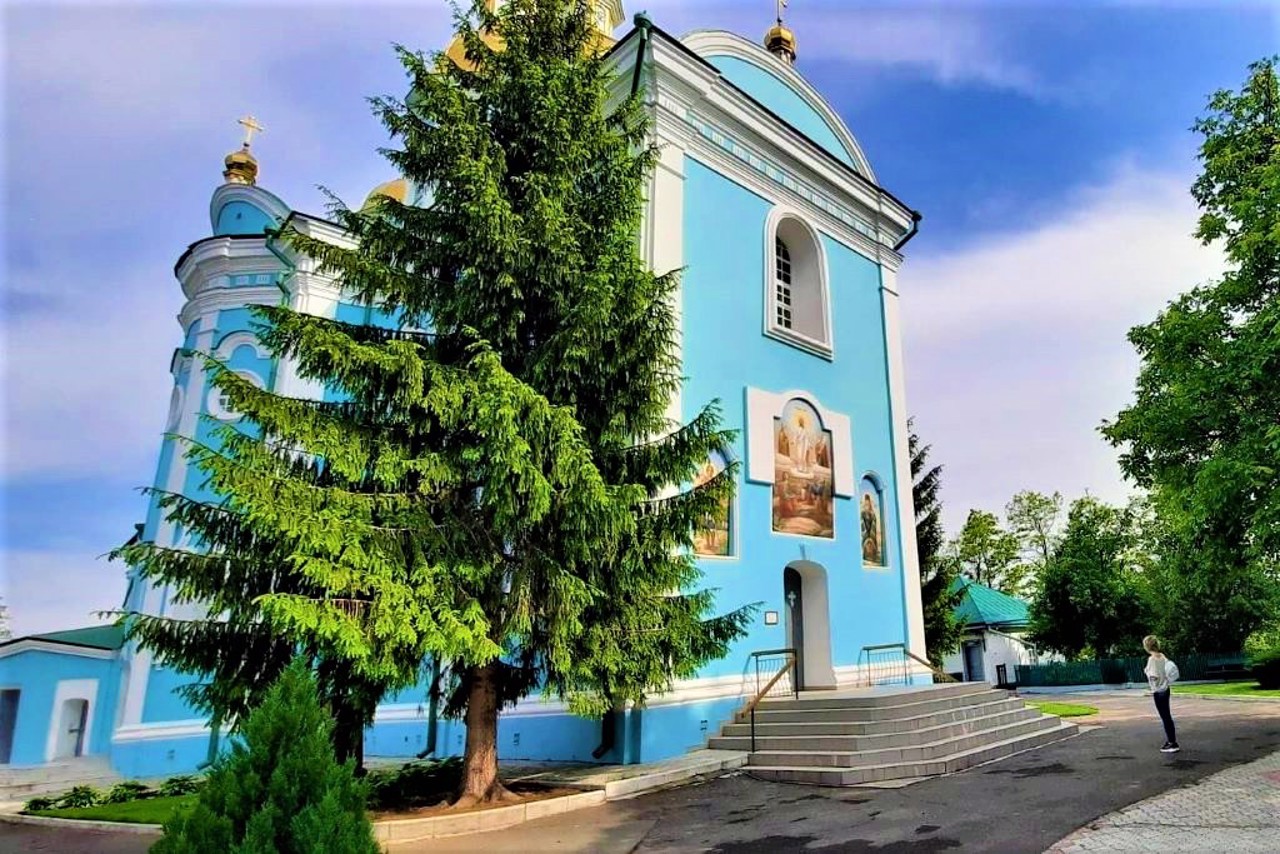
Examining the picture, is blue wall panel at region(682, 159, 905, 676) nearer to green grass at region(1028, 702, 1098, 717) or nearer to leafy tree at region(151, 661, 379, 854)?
green grass at region(1028, 702, 1098, 717)

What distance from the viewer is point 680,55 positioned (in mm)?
13375

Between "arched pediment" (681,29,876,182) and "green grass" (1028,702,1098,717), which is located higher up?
"arched pediment" (681,29,876,182)

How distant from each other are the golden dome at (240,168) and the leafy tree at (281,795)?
Answer: 2240cm

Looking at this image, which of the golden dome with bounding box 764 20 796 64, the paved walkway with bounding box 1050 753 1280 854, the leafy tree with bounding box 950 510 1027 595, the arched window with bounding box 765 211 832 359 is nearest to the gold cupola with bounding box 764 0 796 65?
the golden dome with bounding box 764 20 796 64

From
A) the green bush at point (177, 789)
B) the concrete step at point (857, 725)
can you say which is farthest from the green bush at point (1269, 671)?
the green bush at point (177, 789)

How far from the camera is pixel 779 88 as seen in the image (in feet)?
53.6

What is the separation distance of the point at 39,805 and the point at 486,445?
9385 mm

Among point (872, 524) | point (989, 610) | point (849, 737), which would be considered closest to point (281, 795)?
point (849, 737)

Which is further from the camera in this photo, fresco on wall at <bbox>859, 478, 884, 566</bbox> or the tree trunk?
fresco on wall at <bbox>859, 478, 884, 566</bbox>

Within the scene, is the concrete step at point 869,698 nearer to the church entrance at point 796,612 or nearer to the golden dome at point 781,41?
the church entrance at point 796,612

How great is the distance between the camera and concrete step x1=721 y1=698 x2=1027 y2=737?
9758 mm

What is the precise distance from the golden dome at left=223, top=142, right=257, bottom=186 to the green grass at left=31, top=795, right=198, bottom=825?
17112 mm

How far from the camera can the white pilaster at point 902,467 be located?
15617mm

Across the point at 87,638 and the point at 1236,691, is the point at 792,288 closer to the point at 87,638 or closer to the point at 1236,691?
the point at 1236,691
